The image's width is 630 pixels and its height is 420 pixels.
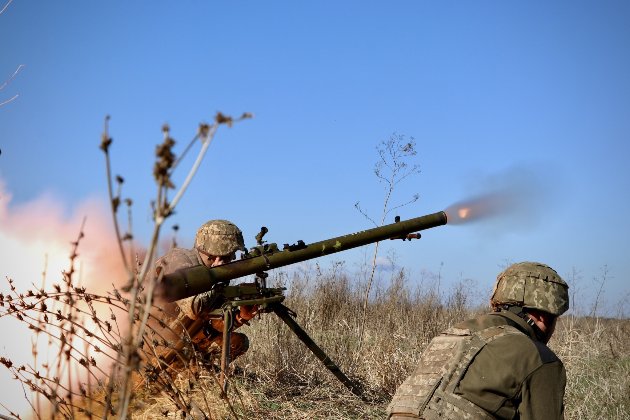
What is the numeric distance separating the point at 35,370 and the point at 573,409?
4.99 metres

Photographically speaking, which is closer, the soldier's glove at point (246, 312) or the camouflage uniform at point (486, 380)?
the camouflage uniform at point (486, 380)

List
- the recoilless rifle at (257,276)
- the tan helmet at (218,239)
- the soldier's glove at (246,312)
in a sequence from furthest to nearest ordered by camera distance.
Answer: the tan helmet at (218,239), the soldier's glove at (246,312), the recoilless rifle at (257,276)

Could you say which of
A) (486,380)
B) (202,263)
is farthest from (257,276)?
(486,380)

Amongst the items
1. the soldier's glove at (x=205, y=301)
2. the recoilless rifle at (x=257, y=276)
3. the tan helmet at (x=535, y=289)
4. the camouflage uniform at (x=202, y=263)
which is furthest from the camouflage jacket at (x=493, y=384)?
the camouflage uniform at (x=202, y=263)

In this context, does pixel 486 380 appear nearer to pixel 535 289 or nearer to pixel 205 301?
pixel 535 289

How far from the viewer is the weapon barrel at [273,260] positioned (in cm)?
457

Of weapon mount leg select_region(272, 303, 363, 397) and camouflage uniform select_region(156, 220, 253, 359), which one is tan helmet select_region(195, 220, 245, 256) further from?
weapon mount leg select_region(272, 303, 363, 397)

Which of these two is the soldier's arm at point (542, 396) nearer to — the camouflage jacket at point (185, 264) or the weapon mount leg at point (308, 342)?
the camouflage jacket at point (185, 264)

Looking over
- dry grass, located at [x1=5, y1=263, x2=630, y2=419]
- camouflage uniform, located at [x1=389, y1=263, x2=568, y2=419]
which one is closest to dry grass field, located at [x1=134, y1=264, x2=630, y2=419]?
dry grass, located at [x1=5, y1=263, x2=630, y2=419]

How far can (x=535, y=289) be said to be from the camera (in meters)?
3.81

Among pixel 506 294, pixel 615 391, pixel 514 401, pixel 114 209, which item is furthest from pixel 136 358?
pixel 615 391

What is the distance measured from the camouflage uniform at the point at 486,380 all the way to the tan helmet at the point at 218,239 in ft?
11.4

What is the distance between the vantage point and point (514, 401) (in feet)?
10.9

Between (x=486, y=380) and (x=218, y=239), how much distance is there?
388 centimetres
